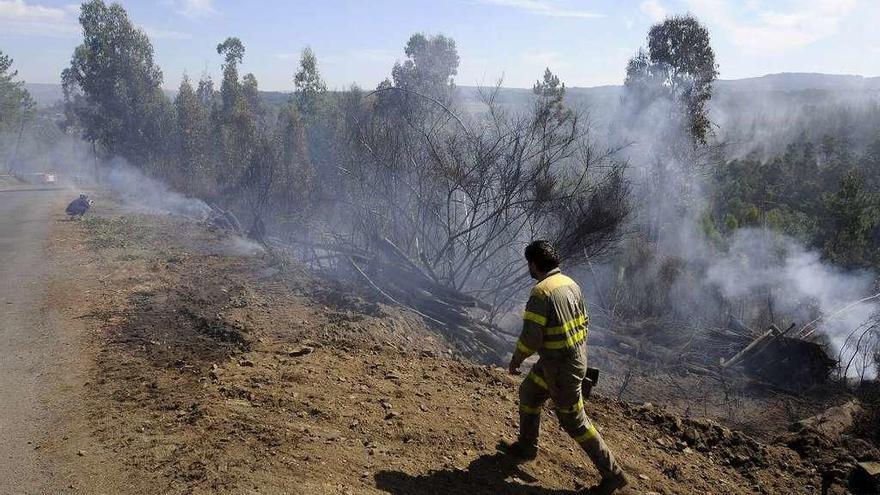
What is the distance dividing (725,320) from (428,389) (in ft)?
35.3

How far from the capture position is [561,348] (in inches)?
149

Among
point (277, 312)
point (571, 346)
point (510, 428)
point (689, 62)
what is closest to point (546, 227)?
point (277, 312)

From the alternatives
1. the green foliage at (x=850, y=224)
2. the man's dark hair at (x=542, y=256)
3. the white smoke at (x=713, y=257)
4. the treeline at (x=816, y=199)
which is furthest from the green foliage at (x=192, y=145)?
the man's dark hair at (x=542, y=256)

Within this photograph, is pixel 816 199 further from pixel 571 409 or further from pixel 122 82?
pixel 122 82

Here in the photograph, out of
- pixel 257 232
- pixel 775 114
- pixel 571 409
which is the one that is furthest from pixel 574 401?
pixel 775 114

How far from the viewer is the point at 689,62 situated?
1816cm

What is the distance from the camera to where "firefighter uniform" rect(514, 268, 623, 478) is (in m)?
3.72

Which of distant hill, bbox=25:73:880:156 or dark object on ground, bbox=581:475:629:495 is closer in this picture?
dark object on ground, bbox=581:475:629:495

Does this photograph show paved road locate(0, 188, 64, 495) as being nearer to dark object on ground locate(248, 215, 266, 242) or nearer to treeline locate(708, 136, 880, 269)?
dark object on ground locate(248, 215, 266, 242)

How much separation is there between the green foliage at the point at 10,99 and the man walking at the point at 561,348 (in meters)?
50.0

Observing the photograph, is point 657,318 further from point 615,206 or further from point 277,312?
point 277,312

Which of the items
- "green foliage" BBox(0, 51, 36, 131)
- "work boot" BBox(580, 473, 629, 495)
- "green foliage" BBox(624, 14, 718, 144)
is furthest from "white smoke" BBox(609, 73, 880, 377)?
"green foliage" BBox(0, 51, 36, 131)

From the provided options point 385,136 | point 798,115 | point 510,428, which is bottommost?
point 510,428

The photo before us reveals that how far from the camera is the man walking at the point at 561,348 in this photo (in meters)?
3.73
